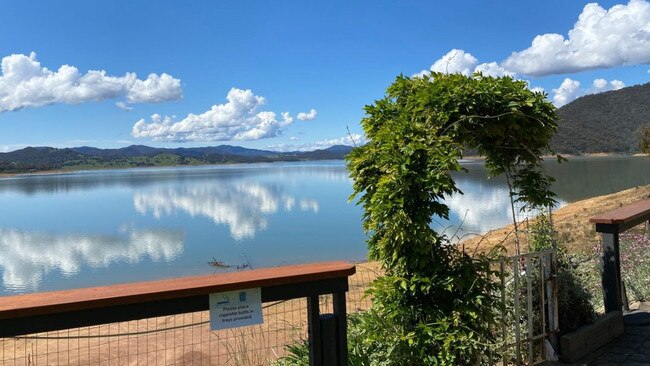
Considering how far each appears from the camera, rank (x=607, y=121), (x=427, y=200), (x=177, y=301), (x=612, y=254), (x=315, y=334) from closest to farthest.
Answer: (x=177, y=301) < (x=315, y=334) < (x=427, y=200) < (x=612, y=254) < (x=607, y=121)

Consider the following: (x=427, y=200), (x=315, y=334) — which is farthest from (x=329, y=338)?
(x=427, y=200)

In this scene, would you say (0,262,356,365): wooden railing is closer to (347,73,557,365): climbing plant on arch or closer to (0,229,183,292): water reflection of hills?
(347,73,557,365): climbing plant on arch

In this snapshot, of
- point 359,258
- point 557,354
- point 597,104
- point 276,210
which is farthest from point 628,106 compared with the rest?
point 557,354

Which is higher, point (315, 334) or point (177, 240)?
point (315, 334)

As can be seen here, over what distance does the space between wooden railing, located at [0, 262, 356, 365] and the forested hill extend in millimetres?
105091

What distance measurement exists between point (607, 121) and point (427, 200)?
414 feet

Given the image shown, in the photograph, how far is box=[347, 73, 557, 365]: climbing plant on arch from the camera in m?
3.06

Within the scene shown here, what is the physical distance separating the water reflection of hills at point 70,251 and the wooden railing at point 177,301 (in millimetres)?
22089

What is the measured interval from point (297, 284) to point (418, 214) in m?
1.00

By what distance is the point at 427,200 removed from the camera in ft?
10.2

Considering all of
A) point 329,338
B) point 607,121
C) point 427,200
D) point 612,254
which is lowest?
point 612,254

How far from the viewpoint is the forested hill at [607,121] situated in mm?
104625

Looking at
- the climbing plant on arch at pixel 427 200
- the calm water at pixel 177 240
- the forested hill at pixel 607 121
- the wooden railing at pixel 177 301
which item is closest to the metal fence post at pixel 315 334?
the wooden railing at pixel 177 301

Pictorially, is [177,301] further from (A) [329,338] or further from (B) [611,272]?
(B) [611,272]
